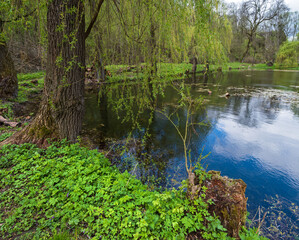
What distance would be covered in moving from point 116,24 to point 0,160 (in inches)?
123

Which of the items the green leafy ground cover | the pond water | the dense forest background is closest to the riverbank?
the green leafy ground cover

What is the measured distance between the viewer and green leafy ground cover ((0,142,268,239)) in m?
1.72

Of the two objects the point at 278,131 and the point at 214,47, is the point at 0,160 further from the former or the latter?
the point at 278,131

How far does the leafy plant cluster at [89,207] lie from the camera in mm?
1733

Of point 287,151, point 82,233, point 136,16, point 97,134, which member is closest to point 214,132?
point 287,151

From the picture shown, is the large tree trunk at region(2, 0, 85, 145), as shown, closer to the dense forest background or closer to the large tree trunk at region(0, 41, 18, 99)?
the dense forest background

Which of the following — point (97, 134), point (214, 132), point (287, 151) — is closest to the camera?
point (287, 151)

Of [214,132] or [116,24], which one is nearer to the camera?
[116,24]

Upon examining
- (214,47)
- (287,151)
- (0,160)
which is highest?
(214,47)

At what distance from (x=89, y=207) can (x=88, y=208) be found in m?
0.03

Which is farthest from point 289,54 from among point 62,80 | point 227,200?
point 62,80

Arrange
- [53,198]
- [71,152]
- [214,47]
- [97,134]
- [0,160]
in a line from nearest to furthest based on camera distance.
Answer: [53,198], [214,47], [0,160], [71,152], [97,134]

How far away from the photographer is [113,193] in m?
2.15

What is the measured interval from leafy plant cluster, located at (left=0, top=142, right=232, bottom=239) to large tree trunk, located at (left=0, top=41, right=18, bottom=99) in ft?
16.9
